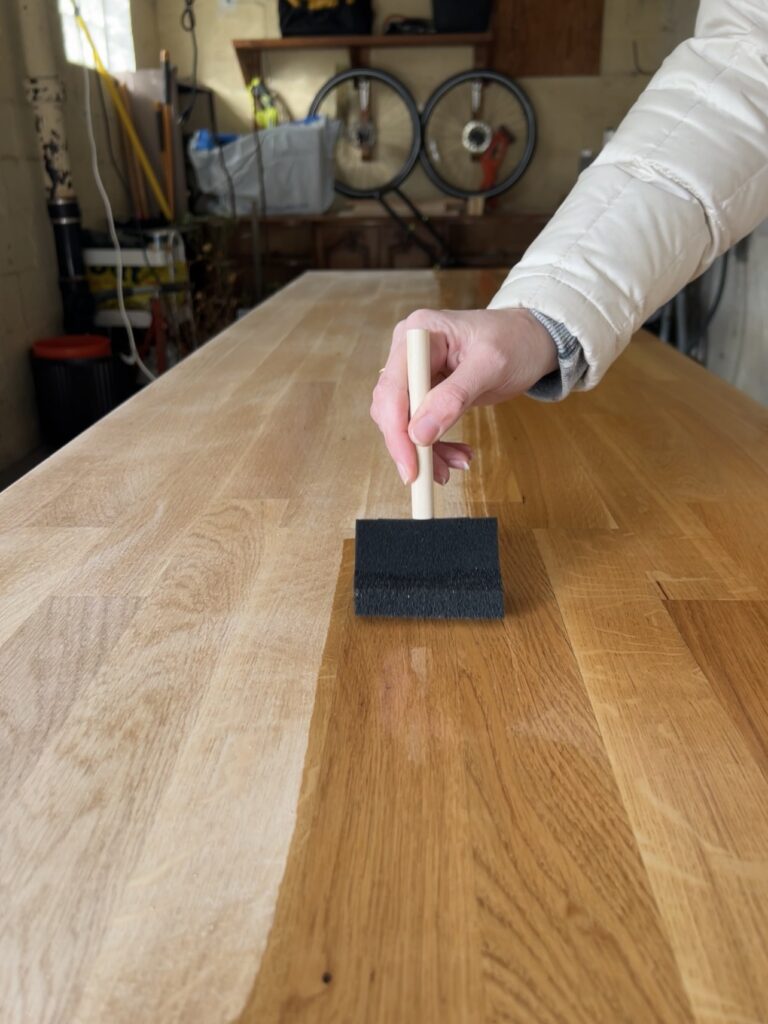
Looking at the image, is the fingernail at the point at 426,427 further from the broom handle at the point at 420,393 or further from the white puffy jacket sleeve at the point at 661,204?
the white puffy jacket sleeve at the point at 661,204

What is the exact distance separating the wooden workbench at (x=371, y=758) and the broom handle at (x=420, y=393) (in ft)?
0.29

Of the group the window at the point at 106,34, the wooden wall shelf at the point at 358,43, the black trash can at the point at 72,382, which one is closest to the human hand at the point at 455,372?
the black trash can at the point at 72,382

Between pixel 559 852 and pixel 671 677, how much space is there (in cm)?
19

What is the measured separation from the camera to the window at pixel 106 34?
12.1 feet

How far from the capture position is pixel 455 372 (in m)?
0.72

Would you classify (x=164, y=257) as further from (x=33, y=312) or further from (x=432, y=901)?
(x=432, y=901)

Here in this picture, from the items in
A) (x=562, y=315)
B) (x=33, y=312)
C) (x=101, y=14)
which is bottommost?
(x=33, y=312)

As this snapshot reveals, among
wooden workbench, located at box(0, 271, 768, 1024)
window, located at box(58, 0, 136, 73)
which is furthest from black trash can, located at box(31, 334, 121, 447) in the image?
wooden workbench, located at box(0, 271, 768, 1024)

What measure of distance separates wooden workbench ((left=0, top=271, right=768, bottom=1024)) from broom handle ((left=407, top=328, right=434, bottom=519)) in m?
0.09

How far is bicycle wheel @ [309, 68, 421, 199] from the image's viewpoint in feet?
16.2

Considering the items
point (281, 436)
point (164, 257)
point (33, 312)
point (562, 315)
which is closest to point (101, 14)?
point (164, 257)

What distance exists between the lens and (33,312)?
3.18 meters

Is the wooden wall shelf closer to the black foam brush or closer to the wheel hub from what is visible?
the wheel hub

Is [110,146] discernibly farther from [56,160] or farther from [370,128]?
[370,128]
